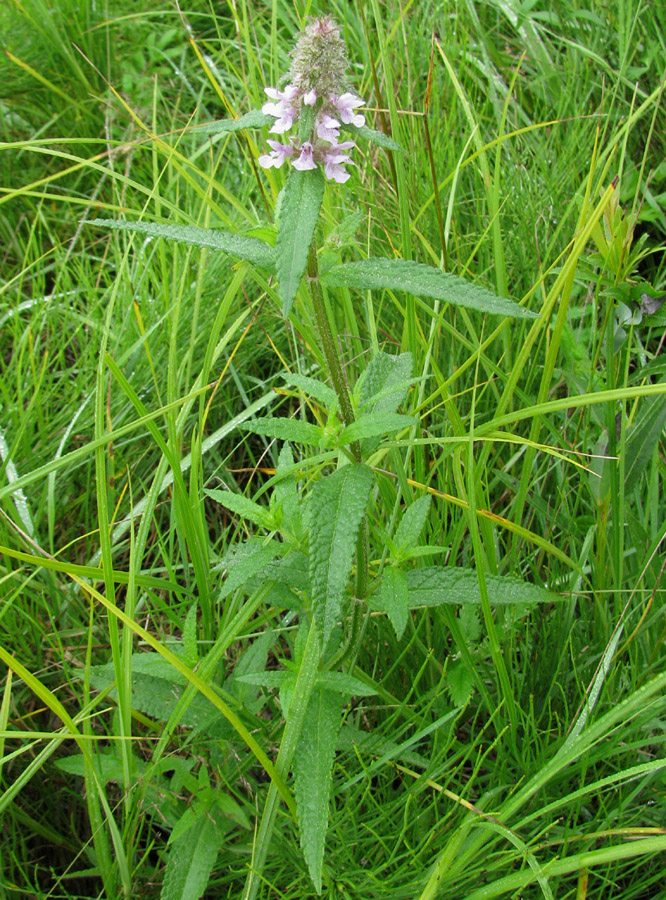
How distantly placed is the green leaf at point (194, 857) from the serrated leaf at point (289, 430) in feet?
2.22

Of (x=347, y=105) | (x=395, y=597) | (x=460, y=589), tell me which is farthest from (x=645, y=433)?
(x=347, y=105)

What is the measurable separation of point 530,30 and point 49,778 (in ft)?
8.33

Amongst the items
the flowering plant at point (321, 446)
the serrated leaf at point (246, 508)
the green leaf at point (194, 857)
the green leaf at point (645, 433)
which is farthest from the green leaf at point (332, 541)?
the green leaf at point (645, 433)

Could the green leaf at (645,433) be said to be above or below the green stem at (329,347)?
below

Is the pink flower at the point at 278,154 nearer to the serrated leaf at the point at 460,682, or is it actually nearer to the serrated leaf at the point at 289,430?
the serrated leaf at the point at 289,430

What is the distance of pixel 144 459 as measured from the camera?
6.03ft

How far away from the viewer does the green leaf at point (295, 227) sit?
83 cm

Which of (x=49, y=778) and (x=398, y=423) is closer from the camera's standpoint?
(x=398, y=423)

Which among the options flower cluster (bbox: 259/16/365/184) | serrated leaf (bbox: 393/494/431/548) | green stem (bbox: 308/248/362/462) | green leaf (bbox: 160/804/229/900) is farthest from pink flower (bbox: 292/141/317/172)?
green leaf (bbox: 160/804/229/900)

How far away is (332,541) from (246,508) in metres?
0.32

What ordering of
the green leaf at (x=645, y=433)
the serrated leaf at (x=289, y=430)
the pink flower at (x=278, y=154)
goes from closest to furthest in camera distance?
the pink flower at (x=278, y=154) < the serrated leaf at (x=289, y=430) < the green leaf at (x=645, y=433)

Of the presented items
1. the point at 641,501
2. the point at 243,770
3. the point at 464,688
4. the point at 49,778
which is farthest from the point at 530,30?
the point at 49,778

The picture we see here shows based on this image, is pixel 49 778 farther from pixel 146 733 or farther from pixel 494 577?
pixel 494 577

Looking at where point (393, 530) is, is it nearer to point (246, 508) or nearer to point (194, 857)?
point (246, 508)
